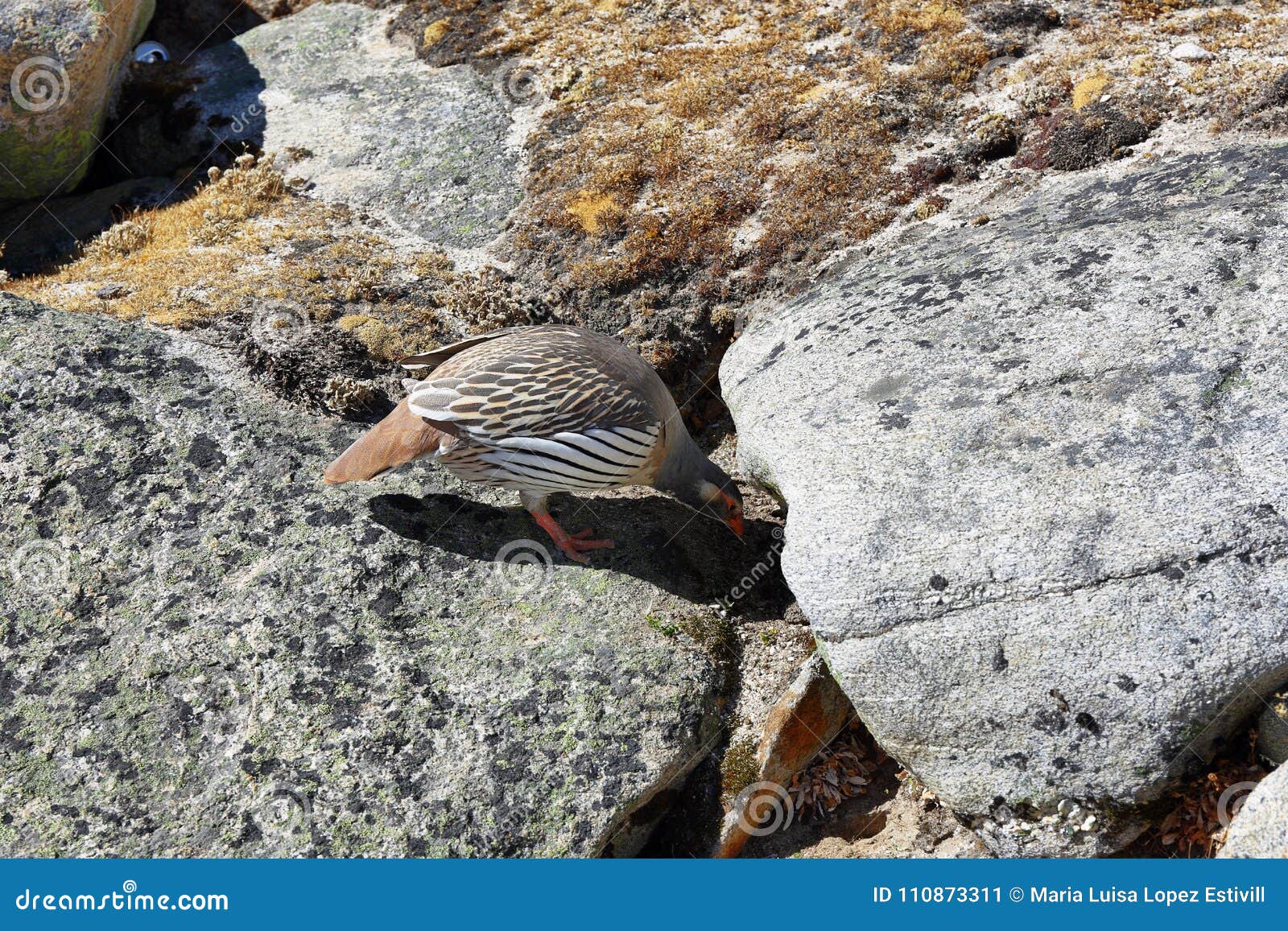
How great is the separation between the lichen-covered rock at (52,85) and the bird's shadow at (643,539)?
6606 millimetres

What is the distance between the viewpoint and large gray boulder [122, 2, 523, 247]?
427 inches

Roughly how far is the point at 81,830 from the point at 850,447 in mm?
5211

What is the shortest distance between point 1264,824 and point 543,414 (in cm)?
485

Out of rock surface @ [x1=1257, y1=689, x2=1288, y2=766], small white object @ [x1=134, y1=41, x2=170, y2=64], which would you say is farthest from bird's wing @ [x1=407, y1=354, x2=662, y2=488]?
small white object @ [x1=134, y1=41, x2=170, y2=64]

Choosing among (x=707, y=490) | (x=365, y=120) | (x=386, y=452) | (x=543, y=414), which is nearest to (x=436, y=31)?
(x=365, y=120)

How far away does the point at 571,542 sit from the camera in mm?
7844

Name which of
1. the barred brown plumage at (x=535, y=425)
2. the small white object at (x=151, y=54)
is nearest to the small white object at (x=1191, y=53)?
the barred brown plumage at (x=535, y=425)

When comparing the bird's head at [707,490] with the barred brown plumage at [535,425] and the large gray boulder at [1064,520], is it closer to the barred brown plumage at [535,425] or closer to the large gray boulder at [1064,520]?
the barred brown plumage at [535,425]

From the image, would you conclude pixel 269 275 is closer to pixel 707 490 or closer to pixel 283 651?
A: pixel 283 651

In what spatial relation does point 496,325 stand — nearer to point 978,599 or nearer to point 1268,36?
point 978,599

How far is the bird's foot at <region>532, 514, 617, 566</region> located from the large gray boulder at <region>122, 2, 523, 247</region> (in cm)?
368

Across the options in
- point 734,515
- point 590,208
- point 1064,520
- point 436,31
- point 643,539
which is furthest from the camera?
point 436,31

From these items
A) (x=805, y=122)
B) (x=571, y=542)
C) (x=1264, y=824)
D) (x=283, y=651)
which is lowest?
(x=1264, y=824)

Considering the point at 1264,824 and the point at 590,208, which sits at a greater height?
the point at 590,208
